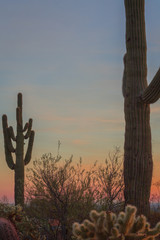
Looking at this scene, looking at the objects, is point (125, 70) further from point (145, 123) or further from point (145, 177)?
point (145, 177)

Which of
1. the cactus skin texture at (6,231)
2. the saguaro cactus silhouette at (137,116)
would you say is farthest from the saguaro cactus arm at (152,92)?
the cactus skin texture at (6,231)

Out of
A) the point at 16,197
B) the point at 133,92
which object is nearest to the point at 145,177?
the point at 133,92

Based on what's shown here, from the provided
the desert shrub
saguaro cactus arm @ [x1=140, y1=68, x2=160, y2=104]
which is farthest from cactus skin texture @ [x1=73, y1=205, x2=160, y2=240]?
saguaro cactus arm @ [x1=140, y1=68, x2=160, y2=104]

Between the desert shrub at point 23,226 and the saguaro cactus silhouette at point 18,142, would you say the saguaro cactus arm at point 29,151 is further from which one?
the desert shrub at point 23,226

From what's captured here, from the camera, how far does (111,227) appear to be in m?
3.71

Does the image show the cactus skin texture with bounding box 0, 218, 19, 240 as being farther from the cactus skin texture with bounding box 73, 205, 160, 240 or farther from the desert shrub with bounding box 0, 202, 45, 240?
the desert shrub with bounding box 0, 202, 45, 240

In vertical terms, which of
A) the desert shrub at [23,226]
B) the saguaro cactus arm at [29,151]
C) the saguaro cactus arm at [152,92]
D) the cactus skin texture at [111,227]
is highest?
the saguaro cactus arm at [152,92]

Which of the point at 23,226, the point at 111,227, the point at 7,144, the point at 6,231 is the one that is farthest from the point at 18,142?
the point at 111,227

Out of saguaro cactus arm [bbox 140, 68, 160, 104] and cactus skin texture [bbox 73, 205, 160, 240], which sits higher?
saguaro cactus arm [bbox 140, 68, 160, 104]

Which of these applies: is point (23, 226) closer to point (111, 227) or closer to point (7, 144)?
point (111, 227)

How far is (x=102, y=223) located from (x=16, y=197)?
13708 millimetres

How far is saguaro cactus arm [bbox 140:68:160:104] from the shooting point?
30.5 ft

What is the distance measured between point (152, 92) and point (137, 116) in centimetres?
76

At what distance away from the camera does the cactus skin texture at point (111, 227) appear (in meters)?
3.58
